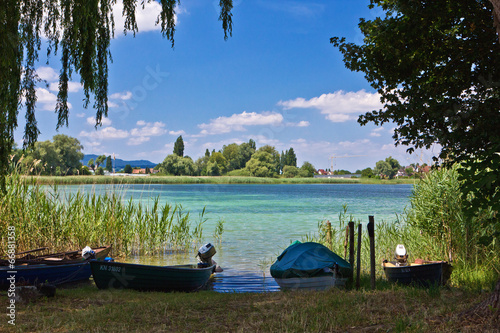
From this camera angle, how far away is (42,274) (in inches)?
373

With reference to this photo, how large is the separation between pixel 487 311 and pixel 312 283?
15.6 feet

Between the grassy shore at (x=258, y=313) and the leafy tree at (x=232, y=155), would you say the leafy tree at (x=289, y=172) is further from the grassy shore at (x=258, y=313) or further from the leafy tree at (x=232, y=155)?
the grassy shore at (x=258, y=313)

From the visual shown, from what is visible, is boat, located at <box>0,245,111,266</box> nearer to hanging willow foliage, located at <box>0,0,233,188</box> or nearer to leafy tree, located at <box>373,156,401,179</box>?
hanging willow foliage, located at <box>0,0,233,188</box>

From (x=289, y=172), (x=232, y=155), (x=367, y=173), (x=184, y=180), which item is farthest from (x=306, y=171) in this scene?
(x=184, y=180)

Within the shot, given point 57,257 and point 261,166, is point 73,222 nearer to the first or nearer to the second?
point 57,257

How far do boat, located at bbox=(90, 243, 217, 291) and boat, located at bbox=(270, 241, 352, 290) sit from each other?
7.28 ft

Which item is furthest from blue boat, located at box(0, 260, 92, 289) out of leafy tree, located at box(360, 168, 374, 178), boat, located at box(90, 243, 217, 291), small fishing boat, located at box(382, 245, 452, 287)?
leafy tree, located at box(360, 168, 374, 178)

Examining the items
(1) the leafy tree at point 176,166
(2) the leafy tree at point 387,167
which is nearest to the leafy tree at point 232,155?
(1) the leafy tree at point 176,166

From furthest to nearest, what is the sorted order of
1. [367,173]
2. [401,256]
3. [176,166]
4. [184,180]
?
[367,173]
[176,166]
[184,180]
[401,256]

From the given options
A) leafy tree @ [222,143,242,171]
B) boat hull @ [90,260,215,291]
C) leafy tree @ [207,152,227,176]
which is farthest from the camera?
leafy tree @ [222,143,242,171]

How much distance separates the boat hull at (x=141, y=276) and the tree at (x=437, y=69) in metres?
5.81

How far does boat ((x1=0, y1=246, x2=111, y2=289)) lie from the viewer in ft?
29.6

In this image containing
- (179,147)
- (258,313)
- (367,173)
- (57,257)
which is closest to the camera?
(258,313)

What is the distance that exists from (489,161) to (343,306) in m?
3.44
